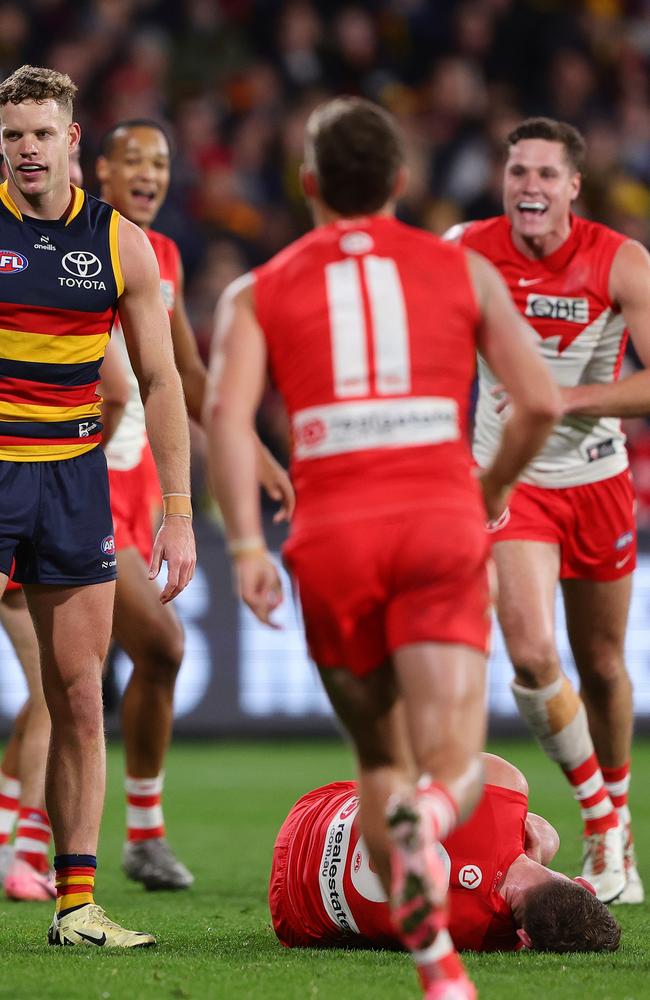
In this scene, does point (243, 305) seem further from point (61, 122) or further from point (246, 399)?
point (61, 122)

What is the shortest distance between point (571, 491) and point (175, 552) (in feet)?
6.13

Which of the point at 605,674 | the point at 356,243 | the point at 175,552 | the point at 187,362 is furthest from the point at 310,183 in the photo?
the point at 605,674

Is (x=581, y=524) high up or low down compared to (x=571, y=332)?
down

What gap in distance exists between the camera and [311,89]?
47.5 ft

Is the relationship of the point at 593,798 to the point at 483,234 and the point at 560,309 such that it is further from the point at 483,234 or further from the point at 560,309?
the point at 483,234

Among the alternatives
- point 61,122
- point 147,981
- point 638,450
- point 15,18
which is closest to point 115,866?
point 147,981

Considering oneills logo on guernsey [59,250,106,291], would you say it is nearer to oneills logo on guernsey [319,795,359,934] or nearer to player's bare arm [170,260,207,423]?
oneills logo on guernsey [319,795,359,934]

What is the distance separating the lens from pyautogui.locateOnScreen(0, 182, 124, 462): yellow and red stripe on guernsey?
15.2ft

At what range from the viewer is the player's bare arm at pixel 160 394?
481 centimetres

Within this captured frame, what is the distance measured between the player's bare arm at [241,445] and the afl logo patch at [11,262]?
3.66ft

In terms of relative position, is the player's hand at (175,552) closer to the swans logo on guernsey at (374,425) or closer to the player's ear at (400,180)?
the swans logo on guernsey at (374,425)

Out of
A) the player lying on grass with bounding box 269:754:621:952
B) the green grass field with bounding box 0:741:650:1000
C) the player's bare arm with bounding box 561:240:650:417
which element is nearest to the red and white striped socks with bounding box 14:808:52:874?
the green grass field with bounding box 0:741:650:1000

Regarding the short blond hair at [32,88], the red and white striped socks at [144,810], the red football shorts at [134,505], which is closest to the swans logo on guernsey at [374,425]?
the short blond hair at [32,88]

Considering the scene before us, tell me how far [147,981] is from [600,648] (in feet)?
8.19
